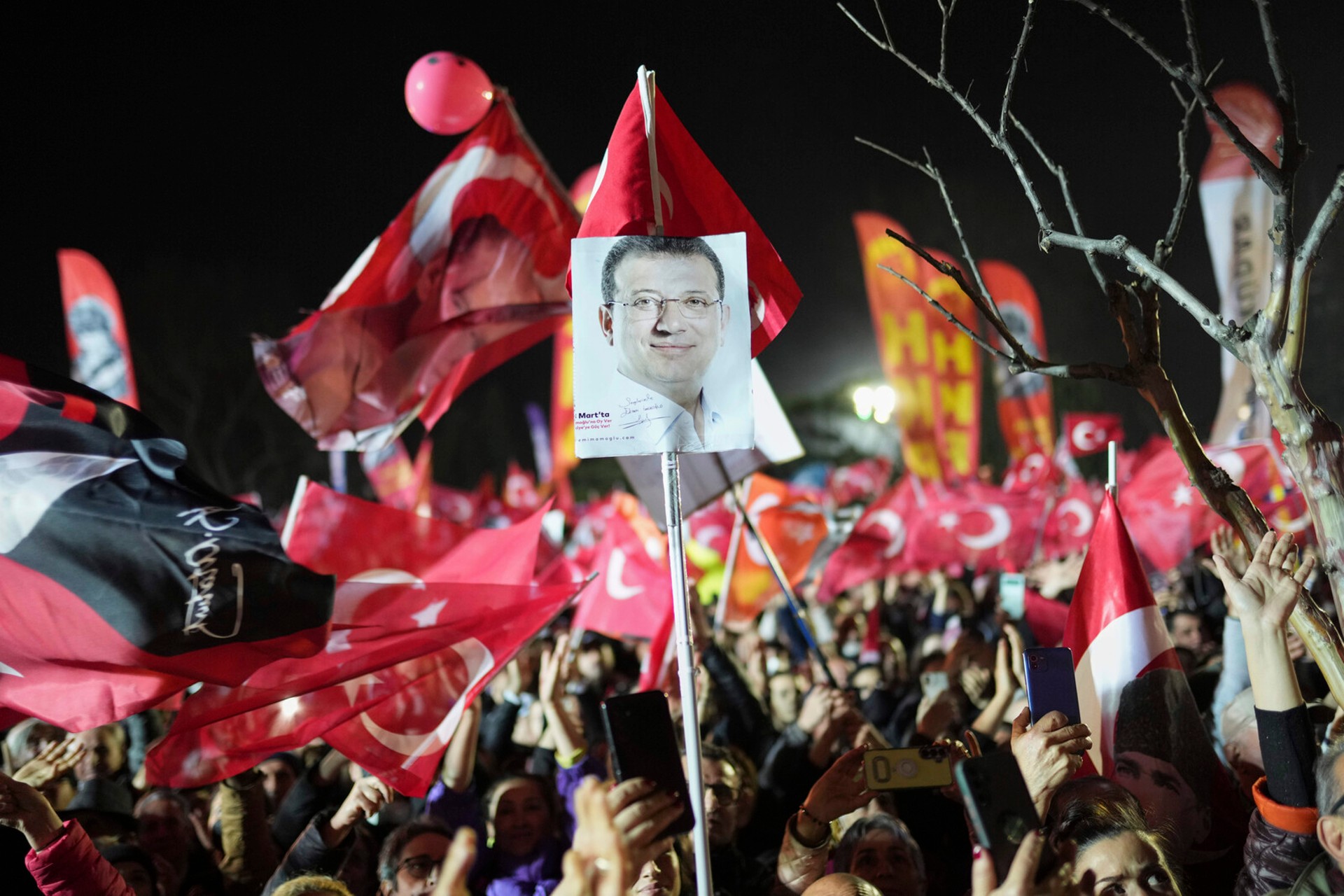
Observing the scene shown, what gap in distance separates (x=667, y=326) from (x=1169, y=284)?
51.8 inches

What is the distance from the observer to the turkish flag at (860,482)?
23.5 metres

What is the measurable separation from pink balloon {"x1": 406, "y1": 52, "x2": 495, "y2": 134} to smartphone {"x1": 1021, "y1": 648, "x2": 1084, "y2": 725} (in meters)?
4.74

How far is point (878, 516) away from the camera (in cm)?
1192

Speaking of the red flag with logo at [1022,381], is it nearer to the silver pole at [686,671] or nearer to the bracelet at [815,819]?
the bracelet at [815,819]

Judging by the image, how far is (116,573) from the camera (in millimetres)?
3598

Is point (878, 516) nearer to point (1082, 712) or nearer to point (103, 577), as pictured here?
point (1082, 712)

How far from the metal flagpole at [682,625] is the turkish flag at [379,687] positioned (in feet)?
5.00

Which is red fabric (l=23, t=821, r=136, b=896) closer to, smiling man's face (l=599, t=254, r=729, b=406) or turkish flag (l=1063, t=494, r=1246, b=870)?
smiling man's face (l=599, t=254, r=729, b=406)

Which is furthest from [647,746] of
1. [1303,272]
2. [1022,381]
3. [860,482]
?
[860,482]

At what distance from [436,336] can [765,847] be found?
11.9 feet

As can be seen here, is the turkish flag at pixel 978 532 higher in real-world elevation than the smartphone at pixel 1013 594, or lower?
lower

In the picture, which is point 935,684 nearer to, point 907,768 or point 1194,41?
point 907,768

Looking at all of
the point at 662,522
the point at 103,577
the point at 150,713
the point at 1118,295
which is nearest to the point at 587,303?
the point at 1118,295

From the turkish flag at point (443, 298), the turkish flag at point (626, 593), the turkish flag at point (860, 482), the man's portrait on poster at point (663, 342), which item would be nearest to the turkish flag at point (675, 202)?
the man's portrait on poster at point (663, 342)
